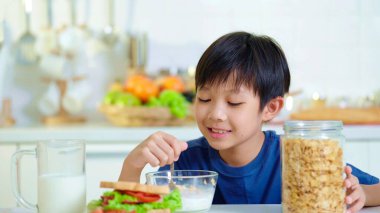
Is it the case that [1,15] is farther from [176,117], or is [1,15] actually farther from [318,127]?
[318,127]

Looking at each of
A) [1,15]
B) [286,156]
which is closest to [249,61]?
[286,156]

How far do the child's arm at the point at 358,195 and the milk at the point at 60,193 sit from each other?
452 millimetres

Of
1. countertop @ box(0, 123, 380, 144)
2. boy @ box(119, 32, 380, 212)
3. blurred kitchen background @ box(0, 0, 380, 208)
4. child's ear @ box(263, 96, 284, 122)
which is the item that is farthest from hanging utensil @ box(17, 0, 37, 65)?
child's ear @ box(263, 96, 284, 122)

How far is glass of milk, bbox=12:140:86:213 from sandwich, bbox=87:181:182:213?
0.18 ft

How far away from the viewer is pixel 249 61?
4.60ft

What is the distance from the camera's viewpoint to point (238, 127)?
4.44 ft

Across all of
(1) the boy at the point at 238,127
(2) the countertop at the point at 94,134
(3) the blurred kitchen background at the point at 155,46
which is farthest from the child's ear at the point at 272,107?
(3) the blurred kitchen background at the point at 155,46

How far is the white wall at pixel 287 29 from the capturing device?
2936mm

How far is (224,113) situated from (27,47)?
1.78 m

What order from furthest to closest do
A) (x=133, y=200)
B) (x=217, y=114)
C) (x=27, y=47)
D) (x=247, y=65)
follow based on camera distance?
1. (x=27, y=47)
2. (x=247, y=65)
3. (x=217, y=114)
4. (x=133, y=200)

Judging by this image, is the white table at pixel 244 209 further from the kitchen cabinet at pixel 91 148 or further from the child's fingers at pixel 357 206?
the kitchen cabinet at pixel 91 148

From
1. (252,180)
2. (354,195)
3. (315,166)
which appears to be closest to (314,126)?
(315,166)

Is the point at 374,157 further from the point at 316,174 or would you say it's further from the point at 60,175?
the point at 60,175

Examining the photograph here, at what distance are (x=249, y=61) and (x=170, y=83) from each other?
1266 mm
